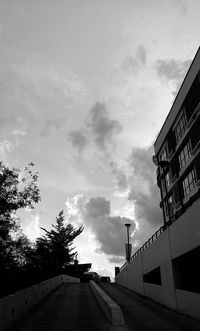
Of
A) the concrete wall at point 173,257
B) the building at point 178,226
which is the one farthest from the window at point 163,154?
the concrete wall at point 173,257

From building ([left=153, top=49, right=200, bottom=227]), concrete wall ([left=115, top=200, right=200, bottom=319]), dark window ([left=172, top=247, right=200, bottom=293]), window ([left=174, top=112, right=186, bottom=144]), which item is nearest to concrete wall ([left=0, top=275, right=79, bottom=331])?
concrete wall ([left=115, top=200, right=200, bottom=319])

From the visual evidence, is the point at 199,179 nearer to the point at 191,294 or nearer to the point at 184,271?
the point at 184,271

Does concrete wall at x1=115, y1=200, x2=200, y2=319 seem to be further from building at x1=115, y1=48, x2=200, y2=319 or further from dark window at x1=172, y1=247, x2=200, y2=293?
dark window at x1=172, y1=247, x2=200, y2=293

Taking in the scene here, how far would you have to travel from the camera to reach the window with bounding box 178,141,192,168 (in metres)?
32.0

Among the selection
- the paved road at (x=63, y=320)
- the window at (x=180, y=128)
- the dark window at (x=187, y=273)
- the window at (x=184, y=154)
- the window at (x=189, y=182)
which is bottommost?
the paved road at (x=63, y=320)

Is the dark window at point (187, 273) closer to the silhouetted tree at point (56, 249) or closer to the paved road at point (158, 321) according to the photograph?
the paved road at point (158, 321)

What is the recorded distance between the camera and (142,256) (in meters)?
26.1

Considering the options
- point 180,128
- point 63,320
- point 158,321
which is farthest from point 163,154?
point 63,320

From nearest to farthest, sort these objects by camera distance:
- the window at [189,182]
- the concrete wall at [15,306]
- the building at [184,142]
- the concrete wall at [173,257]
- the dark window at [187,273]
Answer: the concrete wall at [15,306]
the concrete wall at [173,257]
the dark window at [187,273]
the building at [184,142]
the window at [189,182]

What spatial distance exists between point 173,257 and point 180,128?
20.9 meters

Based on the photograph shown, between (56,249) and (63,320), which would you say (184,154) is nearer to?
(63,320)

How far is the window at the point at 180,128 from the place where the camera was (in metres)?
33.5

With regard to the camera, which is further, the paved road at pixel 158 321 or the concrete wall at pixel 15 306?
the paved road at pixel 158 321

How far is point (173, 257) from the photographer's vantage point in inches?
642
